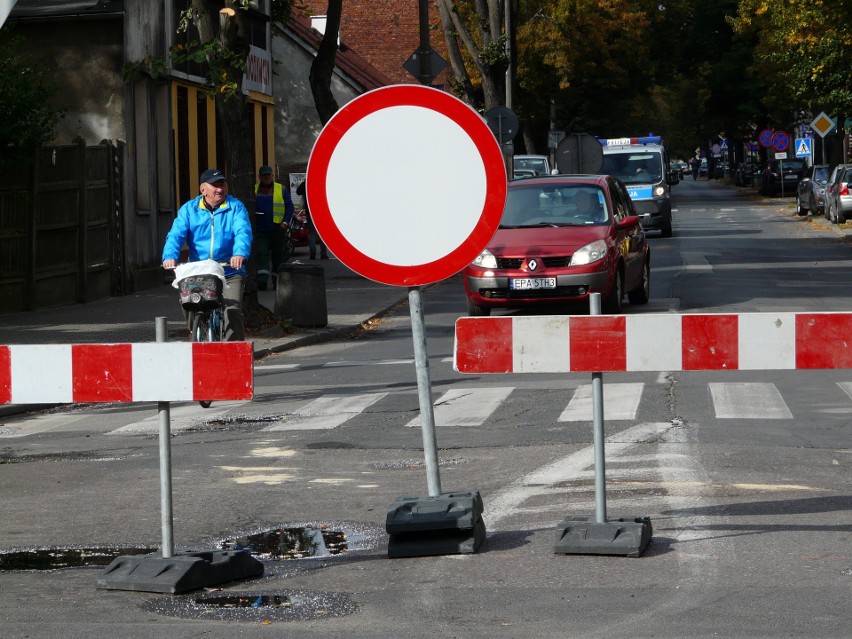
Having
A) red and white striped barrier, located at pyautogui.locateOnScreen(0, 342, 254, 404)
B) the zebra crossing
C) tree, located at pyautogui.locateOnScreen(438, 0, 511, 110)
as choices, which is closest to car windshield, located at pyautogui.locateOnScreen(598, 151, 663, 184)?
tree, located at pyautogui.locateOnScreen(438, 0, 511, 110)

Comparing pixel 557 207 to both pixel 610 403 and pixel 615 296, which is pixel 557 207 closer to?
pixel 615 296

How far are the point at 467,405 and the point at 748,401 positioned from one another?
7.02 feet

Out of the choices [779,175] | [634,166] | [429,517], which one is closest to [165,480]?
[429,517]

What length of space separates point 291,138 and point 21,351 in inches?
1690

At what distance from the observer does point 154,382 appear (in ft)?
20.8

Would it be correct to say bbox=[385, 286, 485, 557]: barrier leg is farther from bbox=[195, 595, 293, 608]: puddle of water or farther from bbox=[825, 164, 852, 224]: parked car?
bbox=[825, 164, 852, 224]: parked car

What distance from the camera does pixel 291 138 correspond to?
160ft

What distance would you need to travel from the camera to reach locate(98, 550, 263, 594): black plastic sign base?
6.10 m

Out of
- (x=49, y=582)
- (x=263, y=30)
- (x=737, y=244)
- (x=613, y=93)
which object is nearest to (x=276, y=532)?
(x=49, y=582)

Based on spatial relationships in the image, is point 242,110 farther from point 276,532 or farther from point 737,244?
point 737,244

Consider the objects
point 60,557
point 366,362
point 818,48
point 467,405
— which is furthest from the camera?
point 818,48

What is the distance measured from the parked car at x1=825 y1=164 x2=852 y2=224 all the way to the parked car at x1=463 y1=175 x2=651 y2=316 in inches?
953

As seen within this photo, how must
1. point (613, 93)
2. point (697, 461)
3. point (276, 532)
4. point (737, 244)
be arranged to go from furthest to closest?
point (613, 93), point (737, 244), point (697, 461), point (276, 532)

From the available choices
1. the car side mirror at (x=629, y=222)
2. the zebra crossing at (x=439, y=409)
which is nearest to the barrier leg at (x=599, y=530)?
the zebra crossing at (x=439, y=409)
